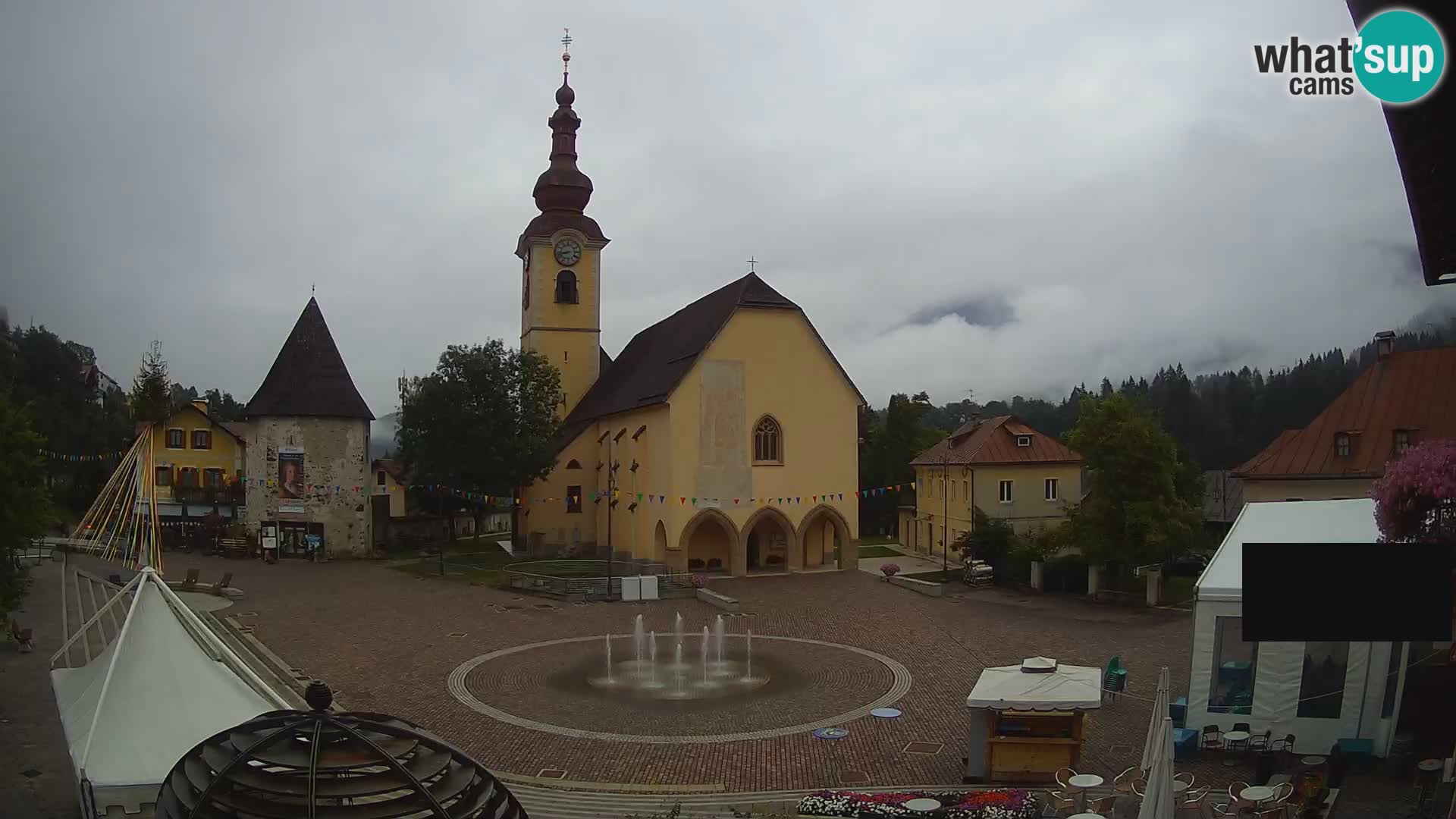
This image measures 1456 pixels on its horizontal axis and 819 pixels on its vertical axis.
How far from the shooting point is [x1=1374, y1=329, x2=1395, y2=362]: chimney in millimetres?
30703

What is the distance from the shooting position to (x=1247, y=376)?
85062 mm

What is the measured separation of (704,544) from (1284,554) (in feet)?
93.9

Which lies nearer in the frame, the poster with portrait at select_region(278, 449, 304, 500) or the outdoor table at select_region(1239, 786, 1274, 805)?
the outdoor table at select_region(1239, 786, 1274, 805)

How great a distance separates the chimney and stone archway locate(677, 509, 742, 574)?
2135 cm

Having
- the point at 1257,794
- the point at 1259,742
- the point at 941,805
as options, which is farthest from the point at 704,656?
the point at 1257,794

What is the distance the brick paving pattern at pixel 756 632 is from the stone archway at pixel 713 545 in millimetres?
2227

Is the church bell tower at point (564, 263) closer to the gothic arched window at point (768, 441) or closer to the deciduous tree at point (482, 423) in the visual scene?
the deciduous tree at point (482, 423)

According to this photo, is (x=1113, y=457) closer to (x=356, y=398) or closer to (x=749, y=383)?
(x=749, y=383)

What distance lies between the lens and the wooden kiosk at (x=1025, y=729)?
12938 mm

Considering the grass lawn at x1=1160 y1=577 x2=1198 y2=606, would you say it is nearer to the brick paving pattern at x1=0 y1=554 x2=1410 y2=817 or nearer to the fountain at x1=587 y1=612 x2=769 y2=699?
the brick paving pattern at x1=0 y1=554 x2=1410 y2=817

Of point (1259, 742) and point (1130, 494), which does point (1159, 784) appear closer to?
point (1259, 742)

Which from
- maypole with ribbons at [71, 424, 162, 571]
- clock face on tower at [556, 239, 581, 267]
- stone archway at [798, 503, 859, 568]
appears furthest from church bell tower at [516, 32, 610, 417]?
maypole with ribbons at [71, 424, 162, 571]

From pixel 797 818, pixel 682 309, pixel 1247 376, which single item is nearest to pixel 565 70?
pixel 682 309

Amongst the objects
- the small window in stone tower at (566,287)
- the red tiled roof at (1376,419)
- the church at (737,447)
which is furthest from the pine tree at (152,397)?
the small window in stone tower at (566,287)
